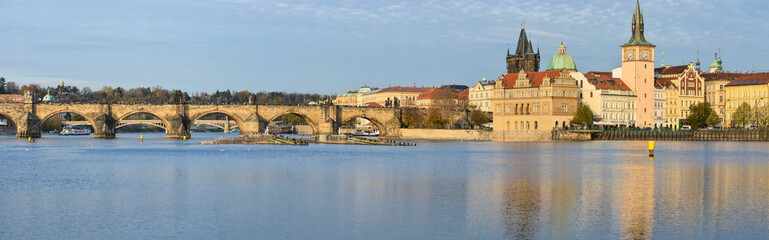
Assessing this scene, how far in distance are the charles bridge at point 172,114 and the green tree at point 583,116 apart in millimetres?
27477

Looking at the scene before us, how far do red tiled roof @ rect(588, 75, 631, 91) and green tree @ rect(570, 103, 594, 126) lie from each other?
7.19m

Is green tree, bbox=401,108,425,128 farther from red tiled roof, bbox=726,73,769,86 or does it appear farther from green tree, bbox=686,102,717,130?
red tiled roof, bbox=726,73,769,86

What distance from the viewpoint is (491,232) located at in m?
19.4

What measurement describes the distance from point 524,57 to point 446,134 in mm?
45791

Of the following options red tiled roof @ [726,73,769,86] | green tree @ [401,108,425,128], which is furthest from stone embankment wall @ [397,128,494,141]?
red tiled roof @ [726,73,769,86]

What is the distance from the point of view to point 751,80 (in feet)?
383

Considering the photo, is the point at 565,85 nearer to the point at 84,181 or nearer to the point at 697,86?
the point at 697,86

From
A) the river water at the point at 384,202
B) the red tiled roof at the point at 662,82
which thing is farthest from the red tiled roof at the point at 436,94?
the river water at the point at 384,202

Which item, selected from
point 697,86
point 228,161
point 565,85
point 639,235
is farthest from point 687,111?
point 639,235

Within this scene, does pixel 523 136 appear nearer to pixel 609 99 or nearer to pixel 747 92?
pixel 609 99

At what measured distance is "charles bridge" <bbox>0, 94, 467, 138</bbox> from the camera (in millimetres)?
97188

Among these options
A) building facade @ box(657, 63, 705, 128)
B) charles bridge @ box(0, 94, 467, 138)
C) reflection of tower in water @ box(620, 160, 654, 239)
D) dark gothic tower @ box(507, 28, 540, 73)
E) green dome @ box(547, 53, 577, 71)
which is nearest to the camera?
reflection of tower in water @ box(620, 160, 654, 239)

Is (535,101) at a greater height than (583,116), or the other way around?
(535,101)

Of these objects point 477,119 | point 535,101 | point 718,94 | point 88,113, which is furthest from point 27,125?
point 718,94
